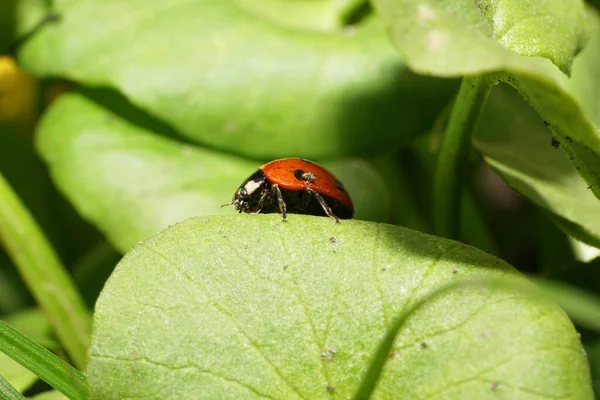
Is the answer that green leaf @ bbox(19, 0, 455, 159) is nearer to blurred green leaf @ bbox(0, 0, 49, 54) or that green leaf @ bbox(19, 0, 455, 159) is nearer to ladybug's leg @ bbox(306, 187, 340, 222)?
blurred green leaf @ bbox(0, 0, 49, 54)

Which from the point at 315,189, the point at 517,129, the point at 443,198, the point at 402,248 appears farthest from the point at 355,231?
the point at 517,129

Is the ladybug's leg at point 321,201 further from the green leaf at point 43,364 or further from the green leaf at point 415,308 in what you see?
the green leaf at point 43,364

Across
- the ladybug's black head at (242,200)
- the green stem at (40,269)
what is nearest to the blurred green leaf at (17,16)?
the green stem at (40,269)

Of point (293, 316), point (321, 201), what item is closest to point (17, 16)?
point (321, 201)

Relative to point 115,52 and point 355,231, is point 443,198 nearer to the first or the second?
point 355,231

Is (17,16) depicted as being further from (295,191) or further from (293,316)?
(293,316)

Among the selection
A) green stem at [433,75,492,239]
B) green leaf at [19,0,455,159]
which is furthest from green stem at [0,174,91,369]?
green stem at [433,75,492,239]
